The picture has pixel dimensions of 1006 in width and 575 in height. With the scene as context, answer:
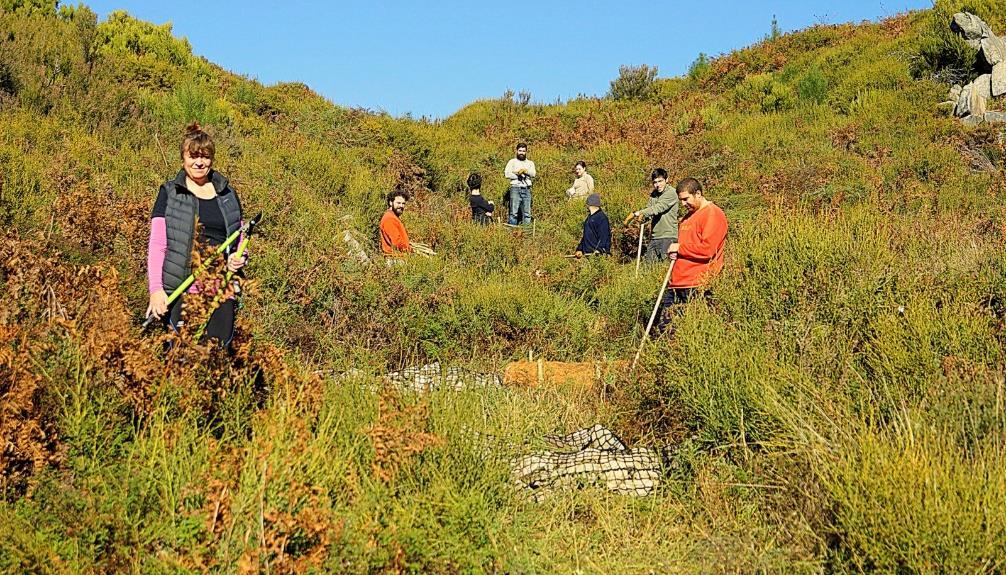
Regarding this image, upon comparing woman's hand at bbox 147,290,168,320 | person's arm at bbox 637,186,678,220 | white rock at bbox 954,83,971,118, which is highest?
white rock at bbox 954,83,971,118

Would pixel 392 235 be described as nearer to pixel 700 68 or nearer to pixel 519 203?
pixel 519 203

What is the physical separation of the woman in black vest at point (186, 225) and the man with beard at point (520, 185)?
9.40 metres

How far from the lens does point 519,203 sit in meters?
13.7

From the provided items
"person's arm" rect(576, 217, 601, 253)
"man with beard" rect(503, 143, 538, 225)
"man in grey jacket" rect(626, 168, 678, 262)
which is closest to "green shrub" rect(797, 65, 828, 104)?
"man with beard" rect(503, 143, 538, 225)

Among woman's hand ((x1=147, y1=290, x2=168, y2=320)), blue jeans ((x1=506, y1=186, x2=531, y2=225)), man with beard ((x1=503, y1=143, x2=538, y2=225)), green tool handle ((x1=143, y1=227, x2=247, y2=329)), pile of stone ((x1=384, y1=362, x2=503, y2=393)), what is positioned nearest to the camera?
green tool handle ((x1=143, y1=227, x2=247, y2=329))

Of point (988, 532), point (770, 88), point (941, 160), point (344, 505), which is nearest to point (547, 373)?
point (344, 505)

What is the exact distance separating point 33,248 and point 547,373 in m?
3.79

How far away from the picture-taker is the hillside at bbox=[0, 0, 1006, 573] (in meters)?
2.89

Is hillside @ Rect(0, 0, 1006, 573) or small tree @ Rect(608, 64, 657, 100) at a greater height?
small tree @ Rect(608, 64, 657, 100)

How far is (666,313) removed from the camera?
6.60m

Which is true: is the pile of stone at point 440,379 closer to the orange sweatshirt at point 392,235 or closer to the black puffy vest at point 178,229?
the black puffy vest at point 178,229

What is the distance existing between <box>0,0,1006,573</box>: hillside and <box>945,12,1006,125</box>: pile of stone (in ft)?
16.8

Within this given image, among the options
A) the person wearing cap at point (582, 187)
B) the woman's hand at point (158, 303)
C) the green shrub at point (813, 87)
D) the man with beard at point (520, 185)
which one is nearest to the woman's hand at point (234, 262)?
the woman's hand at point (158, 303)

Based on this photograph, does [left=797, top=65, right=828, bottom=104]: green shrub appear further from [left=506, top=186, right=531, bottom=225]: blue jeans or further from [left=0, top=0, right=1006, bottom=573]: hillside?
[left=506, top=186, right=531, bottom=225]: blue jeans
